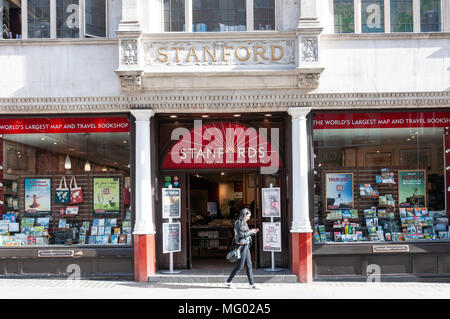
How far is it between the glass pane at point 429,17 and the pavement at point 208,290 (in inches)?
240

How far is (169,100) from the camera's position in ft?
41.9

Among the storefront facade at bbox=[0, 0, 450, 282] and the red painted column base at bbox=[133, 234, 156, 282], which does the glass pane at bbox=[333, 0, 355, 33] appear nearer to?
the storefront facade at bbox=[0, 0, 450, 282]

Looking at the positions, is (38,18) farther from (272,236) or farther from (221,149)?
(272,236)

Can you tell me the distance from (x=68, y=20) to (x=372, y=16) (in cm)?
738

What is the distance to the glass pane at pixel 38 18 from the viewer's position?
1312 centimetres

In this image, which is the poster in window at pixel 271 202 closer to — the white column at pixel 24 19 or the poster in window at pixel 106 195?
the poster in window at pixel 106 195

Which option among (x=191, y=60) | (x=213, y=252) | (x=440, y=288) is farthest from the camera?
(x=213, y=252)

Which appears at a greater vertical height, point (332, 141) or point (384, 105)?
point (384, 105)

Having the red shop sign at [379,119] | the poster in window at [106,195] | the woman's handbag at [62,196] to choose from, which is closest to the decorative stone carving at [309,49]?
the red shop sign at [379,119]

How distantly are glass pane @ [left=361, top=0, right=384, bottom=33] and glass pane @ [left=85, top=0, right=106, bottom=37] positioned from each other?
248 inches

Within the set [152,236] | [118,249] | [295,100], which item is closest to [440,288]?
[295,100]

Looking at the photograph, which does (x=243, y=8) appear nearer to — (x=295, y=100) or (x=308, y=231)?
(x=295, y=100)

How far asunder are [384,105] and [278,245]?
4.18 metres
